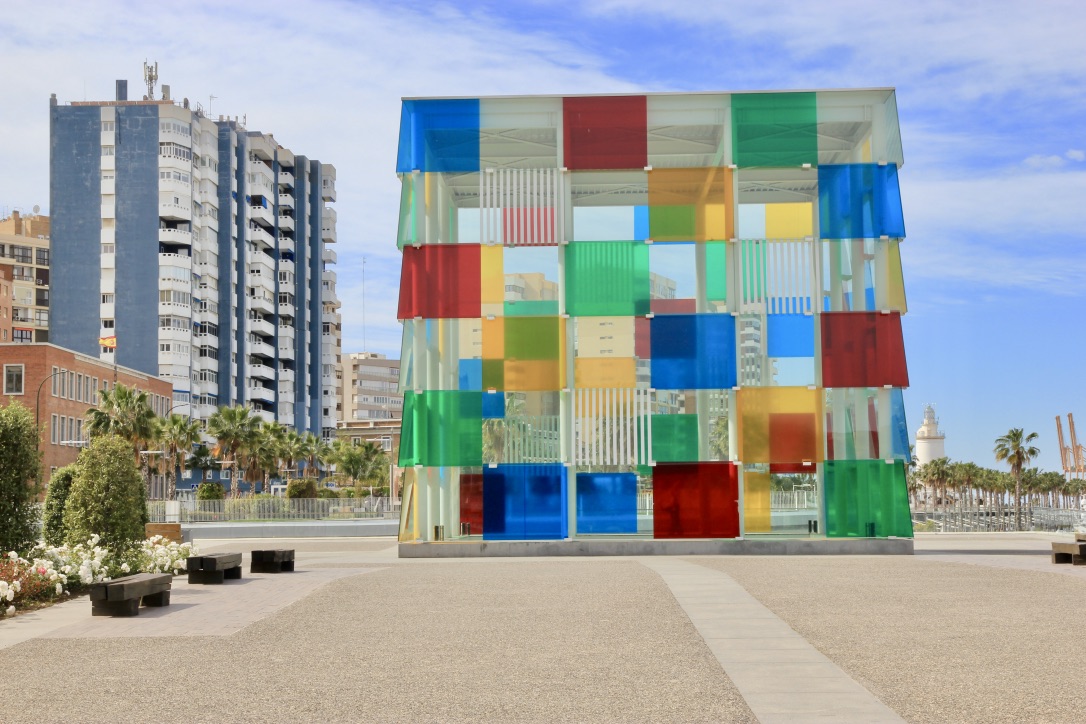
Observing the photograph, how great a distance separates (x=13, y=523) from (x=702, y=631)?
11.9 m

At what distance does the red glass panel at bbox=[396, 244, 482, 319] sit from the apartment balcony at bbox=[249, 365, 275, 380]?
106 metres

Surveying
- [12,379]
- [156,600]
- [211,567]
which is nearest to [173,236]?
[12,379]

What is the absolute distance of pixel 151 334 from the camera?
406 feet

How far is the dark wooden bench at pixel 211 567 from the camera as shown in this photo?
22844 millimetres

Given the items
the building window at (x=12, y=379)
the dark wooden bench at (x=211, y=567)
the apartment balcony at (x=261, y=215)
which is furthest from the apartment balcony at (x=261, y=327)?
the dark wooden bench at (x=211, y=567)

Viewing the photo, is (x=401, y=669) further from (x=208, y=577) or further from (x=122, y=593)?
(x=208, y=577)

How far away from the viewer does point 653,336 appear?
35.5 m

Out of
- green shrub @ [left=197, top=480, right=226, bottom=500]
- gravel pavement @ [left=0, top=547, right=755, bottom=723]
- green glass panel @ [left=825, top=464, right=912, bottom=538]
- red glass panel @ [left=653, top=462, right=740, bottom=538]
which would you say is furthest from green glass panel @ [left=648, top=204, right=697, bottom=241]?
green shrub @ [left=197, top=480, right=226, bottom=500]

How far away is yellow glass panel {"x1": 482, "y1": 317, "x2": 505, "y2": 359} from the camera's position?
35.6 m

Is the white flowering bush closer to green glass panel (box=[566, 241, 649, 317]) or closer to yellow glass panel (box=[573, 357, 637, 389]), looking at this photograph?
yellow glass panel (box=[573, 357, 637, 389])

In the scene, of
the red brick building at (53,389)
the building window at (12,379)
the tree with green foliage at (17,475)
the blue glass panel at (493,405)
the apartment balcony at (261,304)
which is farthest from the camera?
the apartment balcony at (261,304)

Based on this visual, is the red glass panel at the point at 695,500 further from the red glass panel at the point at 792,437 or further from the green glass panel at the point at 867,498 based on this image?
the green glass panel at the point at 867,498

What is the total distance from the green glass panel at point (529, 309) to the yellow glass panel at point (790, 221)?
6.29 m

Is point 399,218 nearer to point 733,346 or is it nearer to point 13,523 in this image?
point 733,346
